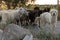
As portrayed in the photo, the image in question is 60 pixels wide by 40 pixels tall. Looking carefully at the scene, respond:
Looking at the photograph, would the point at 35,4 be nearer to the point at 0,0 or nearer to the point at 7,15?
the point at 0,0

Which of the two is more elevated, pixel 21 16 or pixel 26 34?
pixel 26 34

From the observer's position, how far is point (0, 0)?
2577cm

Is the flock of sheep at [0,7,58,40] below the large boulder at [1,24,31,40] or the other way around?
below

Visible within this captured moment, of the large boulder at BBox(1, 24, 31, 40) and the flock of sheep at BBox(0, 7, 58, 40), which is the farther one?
the flock of sheep at BBox(0, 7, 58, 40)

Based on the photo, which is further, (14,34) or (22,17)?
(22,17)

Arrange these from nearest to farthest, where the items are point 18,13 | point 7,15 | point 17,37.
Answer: point 17,37, point 7,15, point 18,13

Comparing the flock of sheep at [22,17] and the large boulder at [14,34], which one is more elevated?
the large boulder at [14,34]

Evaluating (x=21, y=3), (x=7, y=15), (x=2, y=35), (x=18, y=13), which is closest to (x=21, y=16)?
(x=18, y=13)

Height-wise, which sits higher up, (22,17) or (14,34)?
(14,34)

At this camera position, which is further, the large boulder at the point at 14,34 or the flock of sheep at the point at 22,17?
the flock of sheep at the point at 22,17

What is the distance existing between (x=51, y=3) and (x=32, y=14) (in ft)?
27.3

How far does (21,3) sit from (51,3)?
330 centimetres

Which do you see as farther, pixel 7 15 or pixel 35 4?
pixel 35 4

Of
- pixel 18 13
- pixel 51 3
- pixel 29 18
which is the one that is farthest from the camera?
pixel 51 3
